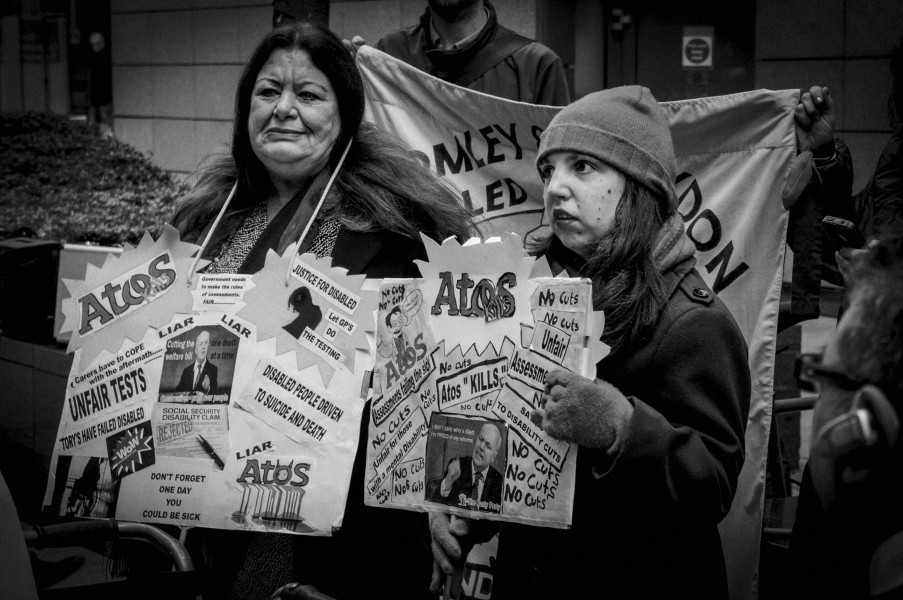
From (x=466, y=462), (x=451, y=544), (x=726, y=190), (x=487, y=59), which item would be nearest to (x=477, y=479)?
(x=466, y=462)

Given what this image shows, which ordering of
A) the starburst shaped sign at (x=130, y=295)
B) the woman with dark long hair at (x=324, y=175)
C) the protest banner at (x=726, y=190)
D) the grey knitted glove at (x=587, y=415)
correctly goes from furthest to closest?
the protest banner at (x=726, y=190), the woman with dark long hair at (x=324, y=175), the starburst shaped sign at (x=130, y=295), the grey knitted glove at (x=587, y=415)

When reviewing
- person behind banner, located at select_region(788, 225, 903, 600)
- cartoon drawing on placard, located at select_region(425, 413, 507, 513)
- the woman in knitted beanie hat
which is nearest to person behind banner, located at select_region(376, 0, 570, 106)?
the woman in knitted beanie hat

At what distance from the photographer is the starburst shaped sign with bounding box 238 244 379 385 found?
7.77ft

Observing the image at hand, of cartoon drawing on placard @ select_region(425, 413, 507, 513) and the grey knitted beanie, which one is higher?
the grey knitted beanie

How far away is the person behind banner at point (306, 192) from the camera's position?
2.63m

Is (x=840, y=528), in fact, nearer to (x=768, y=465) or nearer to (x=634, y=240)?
(x=634, y=240)

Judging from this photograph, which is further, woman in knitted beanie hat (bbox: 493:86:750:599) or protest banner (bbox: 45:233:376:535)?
protest banner (bbox: 45:233:376:535)

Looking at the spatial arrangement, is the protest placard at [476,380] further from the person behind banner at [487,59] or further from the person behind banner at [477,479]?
the person behind banner at [487,59]

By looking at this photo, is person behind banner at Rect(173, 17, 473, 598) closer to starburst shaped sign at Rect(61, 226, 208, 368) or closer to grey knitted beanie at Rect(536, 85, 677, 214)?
starburst shaped sign at Rect(61, 226, 208, 368)

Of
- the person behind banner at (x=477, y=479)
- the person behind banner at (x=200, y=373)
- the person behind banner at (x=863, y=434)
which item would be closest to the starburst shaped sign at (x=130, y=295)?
the person behind banner at (x=200, y=373)

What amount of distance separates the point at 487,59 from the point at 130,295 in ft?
6.86

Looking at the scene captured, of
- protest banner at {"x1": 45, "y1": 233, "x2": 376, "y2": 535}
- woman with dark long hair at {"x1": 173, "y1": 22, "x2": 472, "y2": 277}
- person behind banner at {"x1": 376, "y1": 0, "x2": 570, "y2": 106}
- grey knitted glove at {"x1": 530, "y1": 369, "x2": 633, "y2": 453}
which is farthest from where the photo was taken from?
person behind banner at {"x1": 376, "y1": 0, "x2": 570, "y2": 106}

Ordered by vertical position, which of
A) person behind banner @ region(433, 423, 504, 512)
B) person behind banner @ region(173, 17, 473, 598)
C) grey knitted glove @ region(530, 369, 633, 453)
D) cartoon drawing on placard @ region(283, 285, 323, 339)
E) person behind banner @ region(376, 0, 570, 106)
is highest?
person behind banner @ region(376, 0, 570, 106)

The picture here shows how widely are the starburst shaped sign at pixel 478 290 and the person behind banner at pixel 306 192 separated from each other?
0.49m
